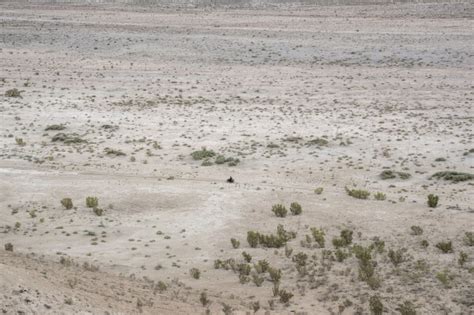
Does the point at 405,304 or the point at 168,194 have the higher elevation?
the point at 168,194

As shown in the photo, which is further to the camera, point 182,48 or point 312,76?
point 182,48

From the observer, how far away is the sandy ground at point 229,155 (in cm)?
1526

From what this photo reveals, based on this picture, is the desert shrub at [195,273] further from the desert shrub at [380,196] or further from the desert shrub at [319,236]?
the desert shrub at [380,196]

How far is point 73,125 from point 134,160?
6.86 metres

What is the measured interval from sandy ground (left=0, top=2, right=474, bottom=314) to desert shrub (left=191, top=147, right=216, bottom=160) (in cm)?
56

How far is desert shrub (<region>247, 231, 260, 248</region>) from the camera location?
716 inches

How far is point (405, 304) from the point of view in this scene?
14.3 m

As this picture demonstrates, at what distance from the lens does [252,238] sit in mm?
18297

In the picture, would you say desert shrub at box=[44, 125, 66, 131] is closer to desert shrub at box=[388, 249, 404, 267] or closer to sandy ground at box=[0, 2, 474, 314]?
sandy ground at box=[0, 2, 474, 314]

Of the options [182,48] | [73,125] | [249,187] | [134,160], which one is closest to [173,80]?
[182,48]

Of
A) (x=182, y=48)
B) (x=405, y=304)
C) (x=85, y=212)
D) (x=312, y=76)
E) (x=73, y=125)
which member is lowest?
(x=405, y=304)

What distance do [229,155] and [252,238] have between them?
9328 millimetres

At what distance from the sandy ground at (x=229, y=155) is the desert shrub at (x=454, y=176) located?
0.31 m

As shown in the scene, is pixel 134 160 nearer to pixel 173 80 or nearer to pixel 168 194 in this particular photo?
pixel 168 194
